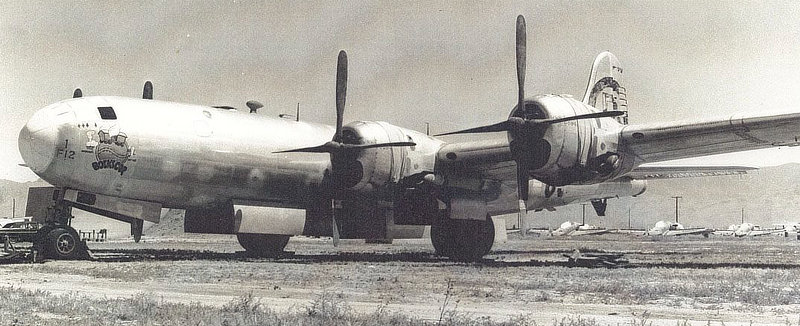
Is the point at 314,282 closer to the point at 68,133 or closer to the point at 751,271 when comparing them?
the point at 68,133

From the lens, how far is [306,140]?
65.4ft

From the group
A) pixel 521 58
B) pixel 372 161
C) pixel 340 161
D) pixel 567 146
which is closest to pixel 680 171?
pixel 567 146

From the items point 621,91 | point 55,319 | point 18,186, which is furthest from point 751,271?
point 18,186

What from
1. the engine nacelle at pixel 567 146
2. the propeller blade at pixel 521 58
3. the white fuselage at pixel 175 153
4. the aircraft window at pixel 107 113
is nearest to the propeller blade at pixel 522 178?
the engine nacelle at pixel 567 146

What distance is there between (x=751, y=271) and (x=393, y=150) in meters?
8.51

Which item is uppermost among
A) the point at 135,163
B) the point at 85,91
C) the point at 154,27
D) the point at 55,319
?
the point at 154,27

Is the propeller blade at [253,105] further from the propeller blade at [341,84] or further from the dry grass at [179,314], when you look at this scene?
the dry grass at [179,314]

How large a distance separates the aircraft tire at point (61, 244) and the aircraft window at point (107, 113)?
2.77m

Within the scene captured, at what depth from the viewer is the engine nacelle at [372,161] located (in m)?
18.0

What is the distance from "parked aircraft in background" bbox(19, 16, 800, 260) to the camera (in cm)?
1586

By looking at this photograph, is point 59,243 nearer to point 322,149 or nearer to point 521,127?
point 322,149

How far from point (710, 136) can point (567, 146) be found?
3.03 meters

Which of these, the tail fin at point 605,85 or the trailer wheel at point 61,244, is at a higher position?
the tail fin at point 605,85

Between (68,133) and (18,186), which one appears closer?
(68,133)
